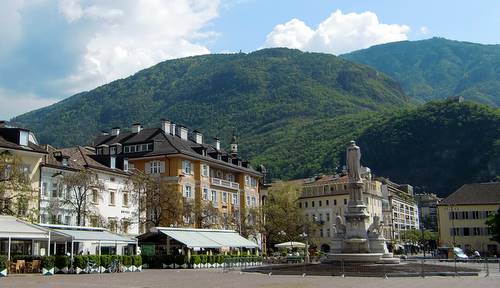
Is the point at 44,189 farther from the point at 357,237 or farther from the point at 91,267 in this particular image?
the point at 357,237

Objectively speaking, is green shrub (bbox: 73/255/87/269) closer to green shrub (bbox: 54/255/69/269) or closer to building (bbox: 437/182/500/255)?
green shrub (bbox: 54/255/69/269)

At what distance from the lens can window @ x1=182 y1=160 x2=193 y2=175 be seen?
6812 cm

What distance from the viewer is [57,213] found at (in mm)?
52844

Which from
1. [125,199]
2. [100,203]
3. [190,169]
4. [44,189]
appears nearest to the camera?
[44,189]

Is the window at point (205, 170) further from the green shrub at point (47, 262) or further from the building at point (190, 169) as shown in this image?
the green shrub at point (47, 262)

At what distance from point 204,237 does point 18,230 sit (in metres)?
20.6

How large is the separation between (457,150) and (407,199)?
29214 mm

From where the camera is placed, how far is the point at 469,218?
95625mm

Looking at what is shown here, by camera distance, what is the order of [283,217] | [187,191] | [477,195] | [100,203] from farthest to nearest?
[477,195] < [283,217] < [187,191] < [100,203]

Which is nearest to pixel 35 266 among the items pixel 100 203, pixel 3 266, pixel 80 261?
pixel 80 261

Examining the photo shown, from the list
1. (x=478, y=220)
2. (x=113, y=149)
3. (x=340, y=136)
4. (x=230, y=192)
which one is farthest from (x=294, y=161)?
(x=113, y=149)

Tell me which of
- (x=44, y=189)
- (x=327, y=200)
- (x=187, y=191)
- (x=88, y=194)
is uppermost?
(x=327, y=200)

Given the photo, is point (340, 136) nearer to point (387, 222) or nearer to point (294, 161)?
point (294, 161)

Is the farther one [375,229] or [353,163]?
[353,163]
